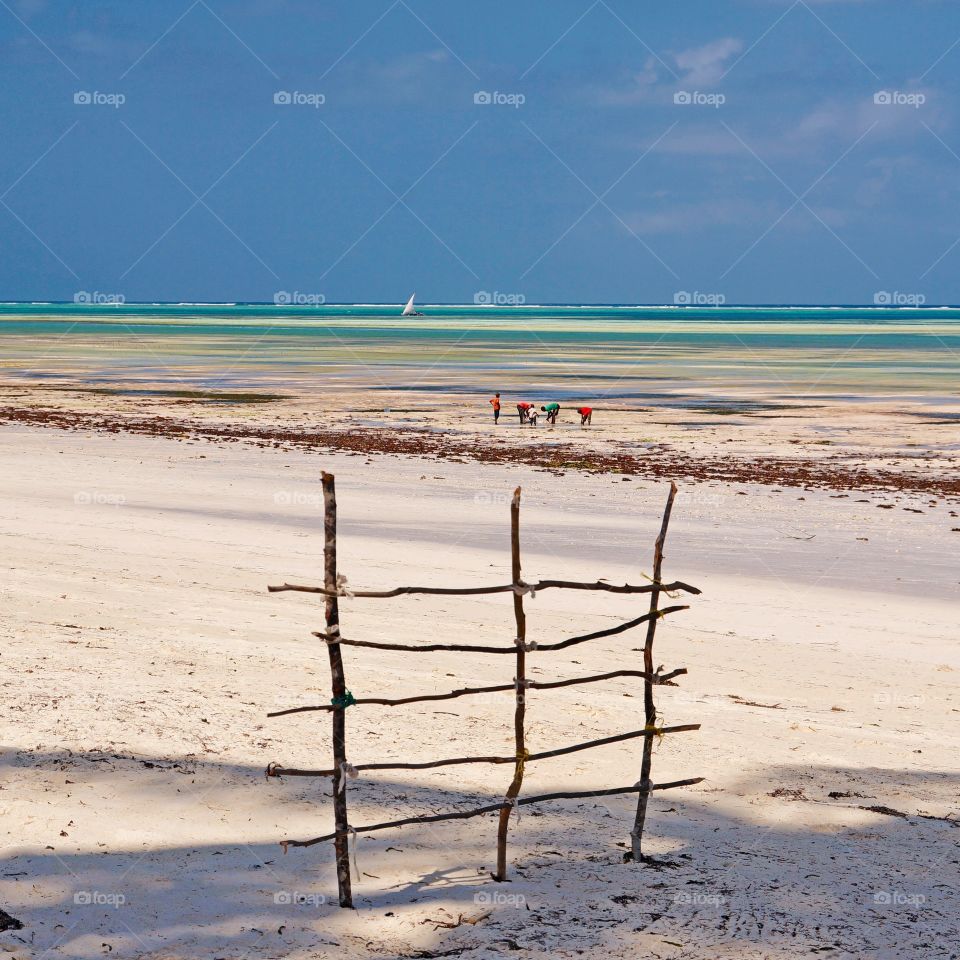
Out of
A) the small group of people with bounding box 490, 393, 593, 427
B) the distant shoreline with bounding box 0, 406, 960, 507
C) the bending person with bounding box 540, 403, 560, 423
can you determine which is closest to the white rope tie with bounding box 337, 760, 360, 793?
the distant shoreline with bounding box 0, 406, 960, 507

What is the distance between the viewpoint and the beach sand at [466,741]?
583cm

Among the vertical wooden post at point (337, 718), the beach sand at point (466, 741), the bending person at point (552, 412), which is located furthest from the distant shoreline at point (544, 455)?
the vertical wooden post at point (337, 718)

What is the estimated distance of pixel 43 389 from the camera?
45.1 metres

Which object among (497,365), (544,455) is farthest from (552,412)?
(497,365)

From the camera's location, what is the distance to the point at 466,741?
8055 millimetres

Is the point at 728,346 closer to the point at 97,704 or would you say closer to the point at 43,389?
the point at 43,389

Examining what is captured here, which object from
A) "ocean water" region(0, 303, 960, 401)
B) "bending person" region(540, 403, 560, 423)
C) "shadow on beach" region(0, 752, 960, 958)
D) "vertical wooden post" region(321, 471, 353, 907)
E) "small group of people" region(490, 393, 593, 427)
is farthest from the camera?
"ocean water" region(0, 303, 960, 401)

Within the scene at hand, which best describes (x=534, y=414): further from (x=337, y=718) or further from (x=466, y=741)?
(x=337, y=718)

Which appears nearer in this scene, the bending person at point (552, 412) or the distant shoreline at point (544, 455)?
the distant shoreline at point (544, 455)

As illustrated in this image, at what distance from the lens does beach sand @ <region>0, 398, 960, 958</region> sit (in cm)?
583

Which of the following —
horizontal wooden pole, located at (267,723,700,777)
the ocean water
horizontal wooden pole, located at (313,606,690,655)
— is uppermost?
the ocean water

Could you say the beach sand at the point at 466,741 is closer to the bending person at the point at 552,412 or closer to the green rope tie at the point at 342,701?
the green rope tie at the point at 342,701

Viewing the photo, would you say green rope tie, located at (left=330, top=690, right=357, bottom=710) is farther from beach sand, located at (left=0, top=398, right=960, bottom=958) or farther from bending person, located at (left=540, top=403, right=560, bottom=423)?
bending person, located at (left=540, top=403, right=560, bottom=423)

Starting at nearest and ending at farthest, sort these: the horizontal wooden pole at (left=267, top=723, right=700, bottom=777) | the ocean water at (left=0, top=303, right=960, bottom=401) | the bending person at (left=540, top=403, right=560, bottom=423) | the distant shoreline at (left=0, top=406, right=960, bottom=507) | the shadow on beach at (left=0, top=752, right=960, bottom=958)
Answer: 1. the shadow on beach at (left=0, top=752, right=960, bottom=958)
2. the horizontal wooden pole at (left=267, top=723, right=700, bottom=777)
3. the distant shoreline at (left=0, top=406, right=960, bottom=507)
4. the bending person at (left=540, top=403, right=560, bottom=423)
5. the ocean water at (left=0, top=303, right=960, bottom=401)
